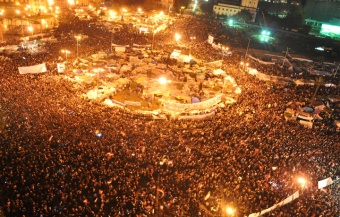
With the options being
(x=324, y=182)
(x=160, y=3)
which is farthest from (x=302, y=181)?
(x=160, y=3)

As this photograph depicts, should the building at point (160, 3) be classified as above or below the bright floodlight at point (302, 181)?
above

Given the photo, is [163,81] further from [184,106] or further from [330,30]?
[330,30]

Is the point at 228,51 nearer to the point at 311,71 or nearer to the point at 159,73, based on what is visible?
the point at 311,71

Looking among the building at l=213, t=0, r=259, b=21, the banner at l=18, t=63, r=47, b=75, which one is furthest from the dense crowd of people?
the building at l=213, t=0, r=259, b=21

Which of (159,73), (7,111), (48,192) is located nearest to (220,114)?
(159,73)

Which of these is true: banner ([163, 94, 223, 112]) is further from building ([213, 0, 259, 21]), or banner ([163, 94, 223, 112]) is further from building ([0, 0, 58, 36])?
building ([213, 0, 259, 21])

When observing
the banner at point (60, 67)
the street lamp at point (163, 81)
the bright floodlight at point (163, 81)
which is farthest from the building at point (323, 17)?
the banner at point (60, 67)

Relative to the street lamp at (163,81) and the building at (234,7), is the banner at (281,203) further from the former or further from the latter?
the building at (234,7)

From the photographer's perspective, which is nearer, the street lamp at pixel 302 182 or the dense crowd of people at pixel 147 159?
the dense crowd of people at pixel 147 159
